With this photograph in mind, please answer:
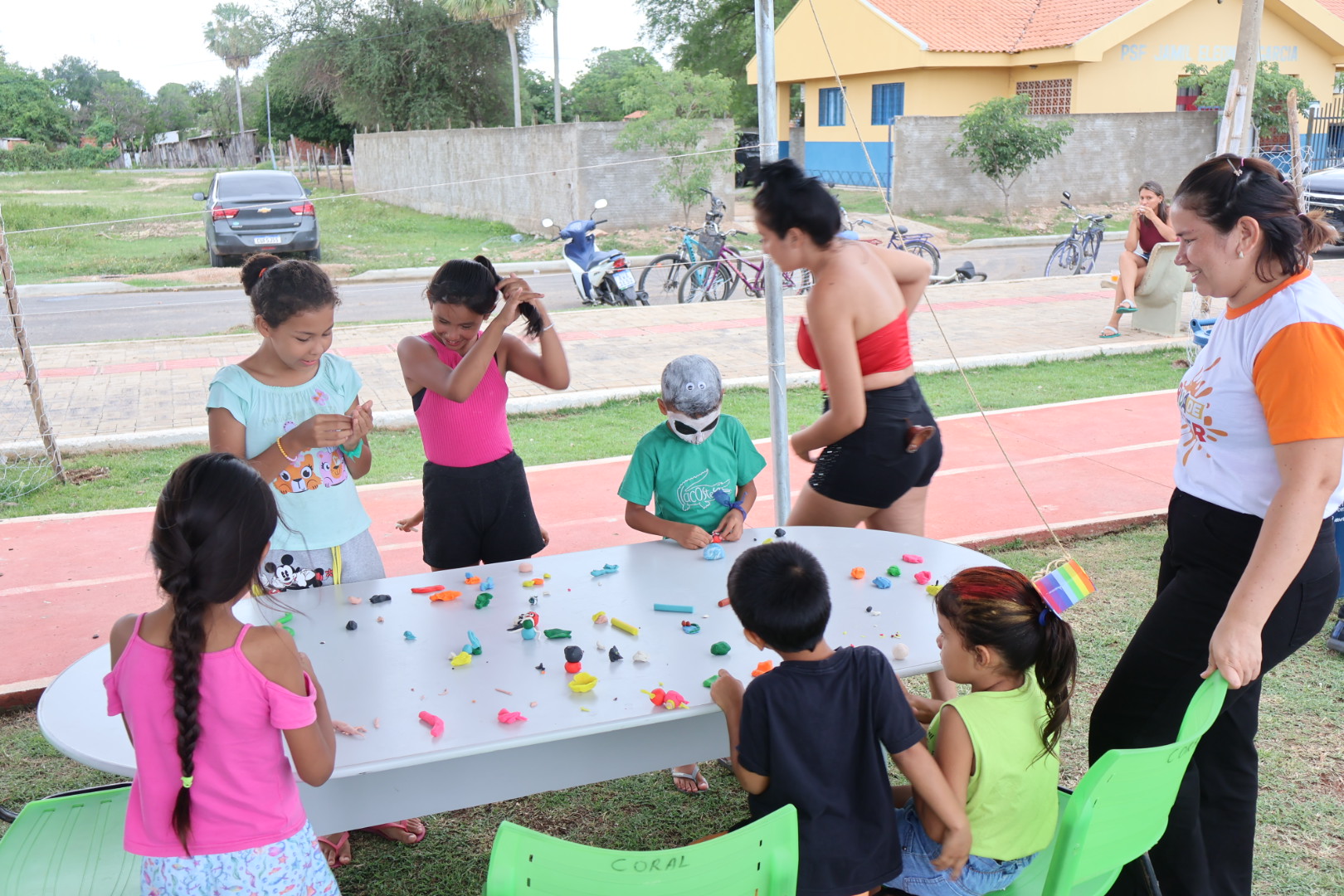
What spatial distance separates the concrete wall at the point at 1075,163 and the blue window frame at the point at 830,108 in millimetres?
5826

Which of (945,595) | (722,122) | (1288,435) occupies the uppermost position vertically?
(722,122)

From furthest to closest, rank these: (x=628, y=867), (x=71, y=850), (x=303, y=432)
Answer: (x=303, y=432) → (x=71, y=850) → (x=628, y=867)

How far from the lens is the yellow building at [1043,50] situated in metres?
24.4

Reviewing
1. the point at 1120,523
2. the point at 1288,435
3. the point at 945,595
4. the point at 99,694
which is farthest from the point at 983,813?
the point at 1120,523

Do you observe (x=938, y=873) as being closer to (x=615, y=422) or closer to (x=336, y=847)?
(x=336, y=847)

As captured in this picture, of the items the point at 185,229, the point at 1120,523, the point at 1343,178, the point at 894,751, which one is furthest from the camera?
the point at 185,229

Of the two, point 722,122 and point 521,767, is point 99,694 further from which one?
point 722,122

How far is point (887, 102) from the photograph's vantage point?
26828 millimetres

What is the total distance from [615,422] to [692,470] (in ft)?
13.7

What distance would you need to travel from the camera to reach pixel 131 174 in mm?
41094

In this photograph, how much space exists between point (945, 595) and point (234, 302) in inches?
529

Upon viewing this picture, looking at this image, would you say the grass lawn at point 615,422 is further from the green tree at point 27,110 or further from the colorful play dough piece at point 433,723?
the green tree at point 27,110

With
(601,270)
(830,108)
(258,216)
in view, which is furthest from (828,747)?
(830,108)

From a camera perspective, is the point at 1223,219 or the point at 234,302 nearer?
the point at 1223,219
